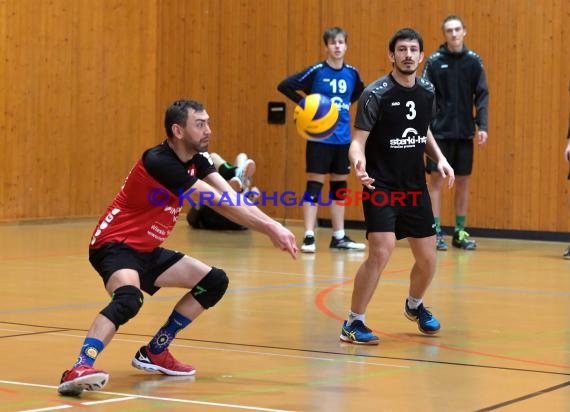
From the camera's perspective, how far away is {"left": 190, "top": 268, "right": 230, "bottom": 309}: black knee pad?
6.23 m

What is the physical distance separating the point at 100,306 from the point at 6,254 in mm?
3866

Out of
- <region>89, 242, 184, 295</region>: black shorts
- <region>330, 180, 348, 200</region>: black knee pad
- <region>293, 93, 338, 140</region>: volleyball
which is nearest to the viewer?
<region>89, 242, 184, 295</region>: black shorts

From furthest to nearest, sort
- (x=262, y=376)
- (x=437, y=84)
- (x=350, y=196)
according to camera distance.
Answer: (x=350, y=196), (x=437, y=84), (x=262, y=376)

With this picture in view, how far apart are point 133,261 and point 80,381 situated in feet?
2.77

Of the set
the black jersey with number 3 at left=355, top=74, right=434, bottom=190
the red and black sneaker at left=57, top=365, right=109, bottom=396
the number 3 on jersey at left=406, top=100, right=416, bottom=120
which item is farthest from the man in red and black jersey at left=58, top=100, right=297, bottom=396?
the number 3 on jersey at left=406, top=100, right=416, bottom=120

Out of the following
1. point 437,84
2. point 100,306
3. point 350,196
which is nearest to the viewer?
point 100,306

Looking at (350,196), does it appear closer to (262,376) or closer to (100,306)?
(100,306)

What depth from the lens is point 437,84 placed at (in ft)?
43.9

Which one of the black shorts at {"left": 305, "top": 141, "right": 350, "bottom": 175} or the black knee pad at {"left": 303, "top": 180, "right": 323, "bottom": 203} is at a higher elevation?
the black shorts at {"left": 305, "top": 141, "right": 350, "bottom": 175}

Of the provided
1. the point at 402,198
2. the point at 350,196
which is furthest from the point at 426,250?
the point at 350,196

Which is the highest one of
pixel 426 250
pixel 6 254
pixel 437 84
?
pixel 437 84

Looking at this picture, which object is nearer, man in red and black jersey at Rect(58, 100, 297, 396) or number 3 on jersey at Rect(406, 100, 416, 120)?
man in red and black jersey at Rect(58, 100, 297, 396)

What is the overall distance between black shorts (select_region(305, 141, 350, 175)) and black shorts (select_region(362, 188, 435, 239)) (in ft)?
18.1

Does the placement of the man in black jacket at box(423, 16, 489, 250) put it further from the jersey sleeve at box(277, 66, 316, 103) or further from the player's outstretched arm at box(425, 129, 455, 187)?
the player's outstretched arm at box(425, 129, 455, 187)
